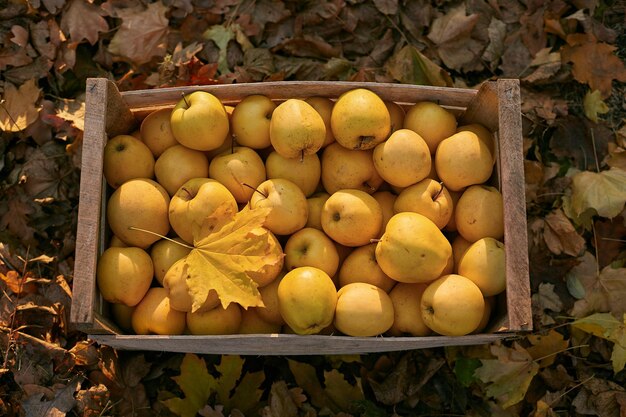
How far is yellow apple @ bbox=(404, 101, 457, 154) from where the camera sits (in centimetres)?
238

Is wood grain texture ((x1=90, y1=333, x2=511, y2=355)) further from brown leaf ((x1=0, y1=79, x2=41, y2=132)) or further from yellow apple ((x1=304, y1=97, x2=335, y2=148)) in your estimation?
brown leaf ((x1=0, y1=79, x2=41, y2=132))

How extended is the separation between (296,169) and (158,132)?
573mm

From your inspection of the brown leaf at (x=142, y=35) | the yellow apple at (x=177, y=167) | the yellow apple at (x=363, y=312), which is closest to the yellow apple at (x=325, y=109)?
the yellow apple at (x=177, y=167)

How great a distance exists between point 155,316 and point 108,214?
0.42m

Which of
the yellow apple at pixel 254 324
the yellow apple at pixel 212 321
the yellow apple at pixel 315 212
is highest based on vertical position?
the yellow apple at pixel 315 212

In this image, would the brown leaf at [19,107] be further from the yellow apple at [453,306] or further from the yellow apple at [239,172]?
the yellow apple at [453,306]

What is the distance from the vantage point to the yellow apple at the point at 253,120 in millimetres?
2367

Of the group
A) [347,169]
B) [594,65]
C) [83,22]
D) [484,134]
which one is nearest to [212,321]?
[347,169]

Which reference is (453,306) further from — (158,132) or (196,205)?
(158,132)

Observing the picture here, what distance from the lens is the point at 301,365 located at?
9.07ft

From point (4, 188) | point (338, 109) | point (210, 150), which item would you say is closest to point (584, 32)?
point (338, 109)

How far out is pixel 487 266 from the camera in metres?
2.15

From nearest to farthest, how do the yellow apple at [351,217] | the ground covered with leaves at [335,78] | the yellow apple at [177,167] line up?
1. the yellow apple at [351,217]
2. the yellow apple at [177,167]
3. the ground covered with leaves at [335,78]

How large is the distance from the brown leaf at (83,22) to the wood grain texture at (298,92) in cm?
91
